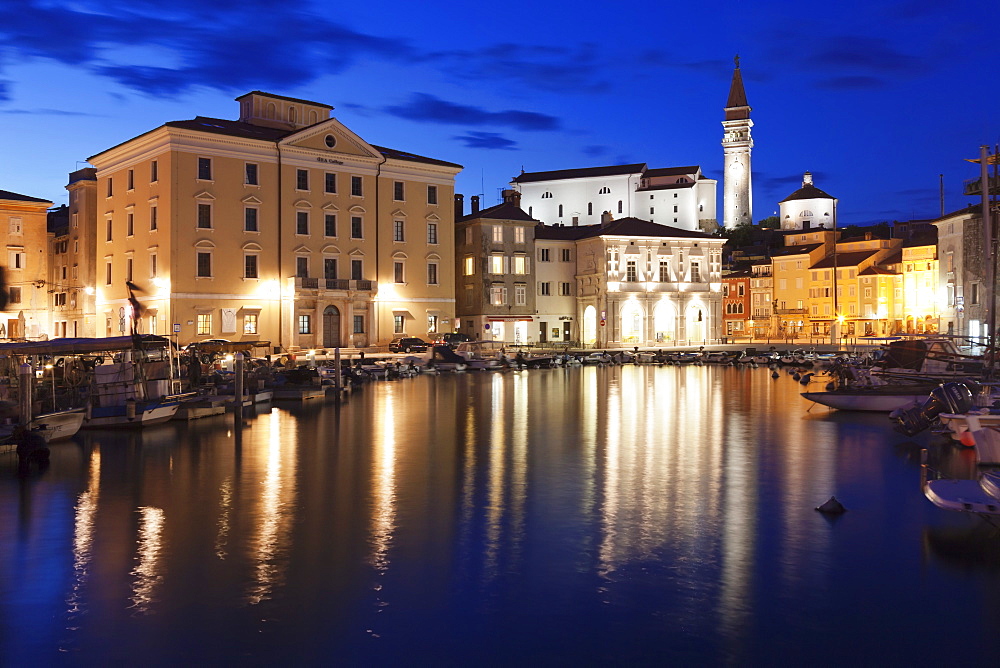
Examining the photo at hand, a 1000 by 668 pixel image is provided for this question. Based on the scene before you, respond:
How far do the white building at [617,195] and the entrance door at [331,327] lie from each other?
206ft

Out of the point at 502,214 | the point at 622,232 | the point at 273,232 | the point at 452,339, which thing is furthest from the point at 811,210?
the point at 273,232

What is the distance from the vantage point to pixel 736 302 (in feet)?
351

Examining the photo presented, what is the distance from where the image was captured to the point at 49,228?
7950cm

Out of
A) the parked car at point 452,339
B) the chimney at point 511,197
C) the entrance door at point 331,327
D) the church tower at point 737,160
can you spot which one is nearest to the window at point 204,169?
the entrance door at point 331,327

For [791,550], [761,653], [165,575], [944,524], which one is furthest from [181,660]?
[944,524]

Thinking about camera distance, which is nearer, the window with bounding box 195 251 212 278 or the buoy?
the buoy

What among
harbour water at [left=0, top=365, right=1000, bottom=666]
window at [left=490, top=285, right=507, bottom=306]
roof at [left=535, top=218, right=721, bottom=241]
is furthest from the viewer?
roof at [left=535, top=218, right=721, bottom=241]

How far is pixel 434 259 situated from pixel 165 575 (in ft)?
188

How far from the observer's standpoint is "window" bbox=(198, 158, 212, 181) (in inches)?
2233

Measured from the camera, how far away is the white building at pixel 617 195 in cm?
12144

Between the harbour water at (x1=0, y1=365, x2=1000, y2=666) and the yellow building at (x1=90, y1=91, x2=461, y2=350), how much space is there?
35117mm

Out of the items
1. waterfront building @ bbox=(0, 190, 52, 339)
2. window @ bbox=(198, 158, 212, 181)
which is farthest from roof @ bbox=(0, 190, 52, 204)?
window @ bbox=(198, 158, 212, 181)

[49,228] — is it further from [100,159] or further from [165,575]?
[165,575]

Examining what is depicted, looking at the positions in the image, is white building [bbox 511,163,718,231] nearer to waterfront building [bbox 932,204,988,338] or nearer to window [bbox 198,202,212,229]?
waterfront building [bbox 932,204,988,338]
